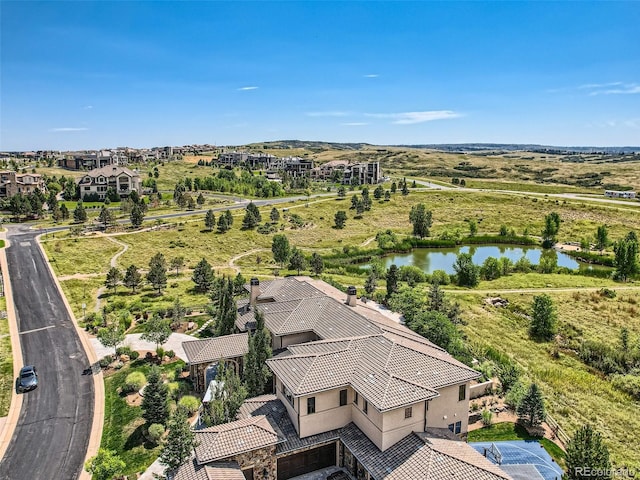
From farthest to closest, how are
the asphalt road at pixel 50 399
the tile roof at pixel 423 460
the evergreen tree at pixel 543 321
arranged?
1. the evergreen tree at pixel 543 321
2. the asphalt road at pixel 50 399
3. the tile roof at pixel 423 460

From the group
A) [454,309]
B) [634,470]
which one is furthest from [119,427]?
[454,309]

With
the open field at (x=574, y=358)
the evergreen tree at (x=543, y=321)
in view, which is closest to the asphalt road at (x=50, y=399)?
the open field at (x=574, y=358)

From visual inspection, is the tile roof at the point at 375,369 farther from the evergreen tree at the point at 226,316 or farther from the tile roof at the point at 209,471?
the evergreen tree at the point at 226,316

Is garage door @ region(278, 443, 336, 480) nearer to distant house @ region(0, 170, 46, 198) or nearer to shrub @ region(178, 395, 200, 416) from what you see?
shrub @ region(178, 395, 200, 416)

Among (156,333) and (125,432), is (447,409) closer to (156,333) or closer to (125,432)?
(125,432)

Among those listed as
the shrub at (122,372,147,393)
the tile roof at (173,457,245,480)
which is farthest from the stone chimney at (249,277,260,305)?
the tile roof at (173,457,245,480)

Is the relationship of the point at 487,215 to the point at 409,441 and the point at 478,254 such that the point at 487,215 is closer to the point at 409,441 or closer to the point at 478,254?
the point at 478,254

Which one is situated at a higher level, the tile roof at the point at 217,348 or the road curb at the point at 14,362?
the tile roof at the point at 217,348
